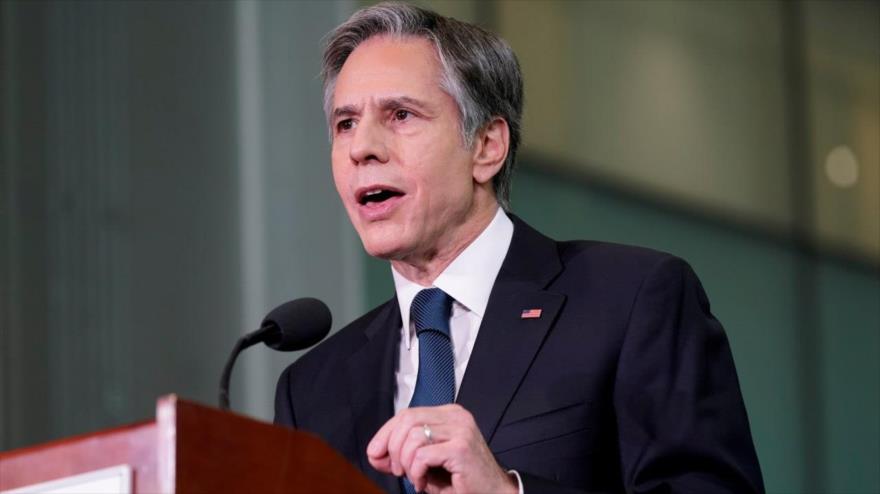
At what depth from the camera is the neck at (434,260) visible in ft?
8.18

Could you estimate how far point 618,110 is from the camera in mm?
3746

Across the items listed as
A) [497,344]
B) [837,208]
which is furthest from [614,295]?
[837,208]

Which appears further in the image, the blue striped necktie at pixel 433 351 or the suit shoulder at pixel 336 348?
the suit shoulder at pixel 336 348

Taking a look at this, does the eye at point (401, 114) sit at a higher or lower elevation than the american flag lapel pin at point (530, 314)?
higher

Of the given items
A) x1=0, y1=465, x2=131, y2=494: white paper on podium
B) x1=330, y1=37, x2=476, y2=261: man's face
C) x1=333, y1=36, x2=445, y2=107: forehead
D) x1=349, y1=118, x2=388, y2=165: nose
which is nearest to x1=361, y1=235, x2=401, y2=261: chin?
x1=330, y1=37, x2=476, y2=261: man's face

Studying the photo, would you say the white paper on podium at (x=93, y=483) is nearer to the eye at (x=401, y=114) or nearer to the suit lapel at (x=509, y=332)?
the suit lapel at (x=509, y=332)

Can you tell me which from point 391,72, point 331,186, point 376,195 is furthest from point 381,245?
point 331,186

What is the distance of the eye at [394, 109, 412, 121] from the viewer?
8.14 feet

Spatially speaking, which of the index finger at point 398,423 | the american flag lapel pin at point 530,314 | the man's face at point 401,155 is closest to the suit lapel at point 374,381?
the man's face at point 401,155

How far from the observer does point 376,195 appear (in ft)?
8.09

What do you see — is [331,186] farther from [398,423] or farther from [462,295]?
[398,423]

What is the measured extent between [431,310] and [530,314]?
0.59ft

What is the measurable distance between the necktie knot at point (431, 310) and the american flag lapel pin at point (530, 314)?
0.43 feet

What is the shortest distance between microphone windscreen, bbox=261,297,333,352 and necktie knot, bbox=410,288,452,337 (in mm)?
294
